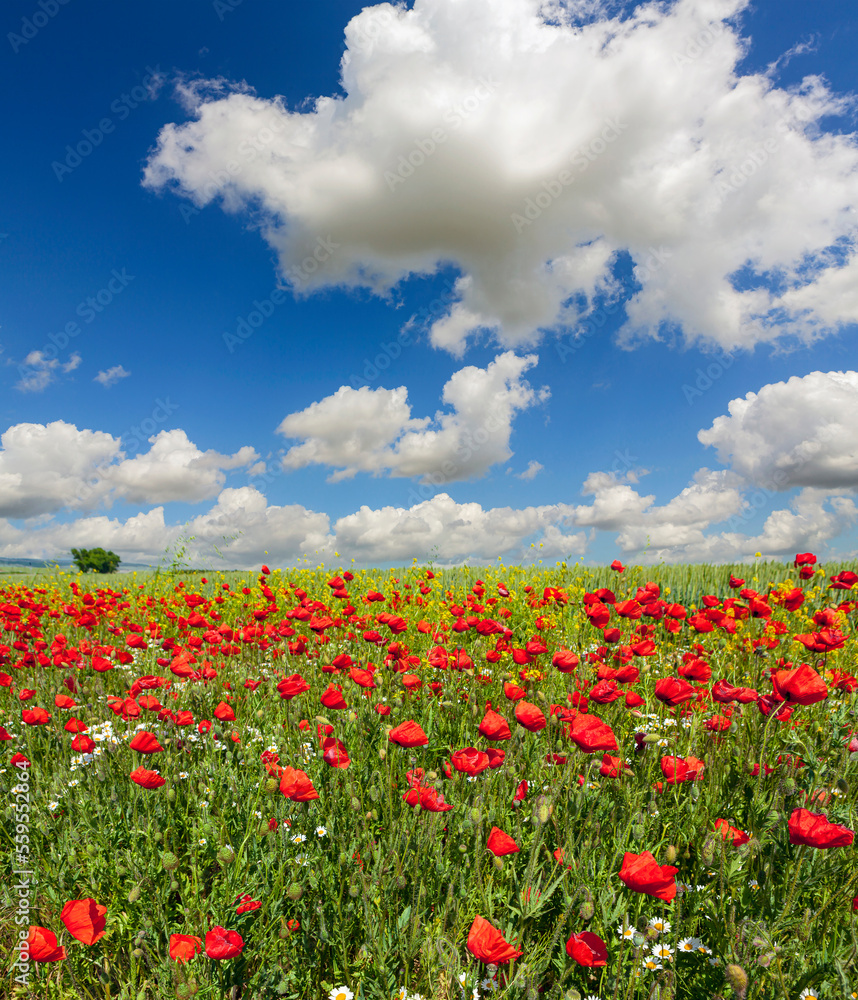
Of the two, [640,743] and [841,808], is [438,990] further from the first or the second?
[841,808]

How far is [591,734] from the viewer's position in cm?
216

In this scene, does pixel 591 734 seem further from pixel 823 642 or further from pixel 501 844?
pixel 823 642

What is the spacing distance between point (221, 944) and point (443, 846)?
1.25 m

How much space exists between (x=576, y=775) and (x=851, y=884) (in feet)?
4.14

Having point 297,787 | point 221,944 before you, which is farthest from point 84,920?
point 297,787

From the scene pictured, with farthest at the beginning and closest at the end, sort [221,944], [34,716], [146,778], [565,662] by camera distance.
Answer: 1. [34,716]
2. [565,662]
3. [146,778]
4. [221,944]

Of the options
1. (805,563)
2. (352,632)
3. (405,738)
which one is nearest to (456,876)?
(405,738)

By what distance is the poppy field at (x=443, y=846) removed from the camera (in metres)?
2.02

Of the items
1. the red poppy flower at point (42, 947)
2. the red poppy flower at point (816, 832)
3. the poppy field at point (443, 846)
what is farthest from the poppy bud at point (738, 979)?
the red poppy flower at point (42, 947)

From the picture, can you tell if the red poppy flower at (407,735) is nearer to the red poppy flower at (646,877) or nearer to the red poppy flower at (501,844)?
the red poppy flower at (501,844)

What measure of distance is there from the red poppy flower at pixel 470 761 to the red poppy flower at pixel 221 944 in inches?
39.0

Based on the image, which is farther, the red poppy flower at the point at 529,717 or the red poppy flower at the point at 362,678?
the red poppy flower at the point at 362,678

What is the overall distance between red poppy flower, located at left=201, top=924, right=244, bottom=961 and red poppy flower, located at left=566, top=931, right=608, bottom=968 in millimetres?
1079

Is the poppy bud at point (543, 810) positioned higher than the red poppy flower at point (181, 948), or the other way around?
the poppy bud at point (543, 810)
